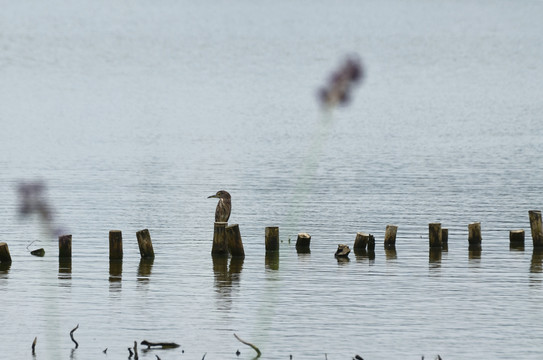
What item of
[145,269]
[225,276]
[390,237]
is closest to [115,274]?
[145,269]

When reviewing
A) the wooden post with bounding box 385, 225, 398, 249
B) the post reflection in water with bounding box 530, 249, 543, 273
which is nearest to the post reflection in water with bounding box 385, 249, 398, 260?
the wooden post with bounding box 385, 225, 398, 249

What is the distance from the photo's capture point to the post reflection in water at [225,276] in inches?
1101

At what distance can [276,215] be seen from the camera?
1833 inches

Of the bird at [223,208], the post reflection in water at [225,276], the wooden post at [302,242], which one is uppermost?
the bird at [223,208]

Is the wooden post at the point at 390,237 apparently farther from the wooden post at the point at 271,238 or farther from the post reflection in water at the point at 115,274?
the post reflection in water at the point at 115,274

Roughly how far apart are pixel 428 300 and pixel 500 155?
4649cm

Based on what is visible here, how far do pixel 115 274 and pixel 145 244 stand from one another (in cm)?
248

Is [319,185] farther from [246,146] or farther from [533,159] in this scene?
[246,146]

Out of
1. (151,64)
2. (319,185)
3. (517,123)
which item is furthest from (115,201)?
(151,64)

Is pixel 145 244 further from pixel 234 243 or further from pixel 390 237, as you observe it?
pixel 390 237

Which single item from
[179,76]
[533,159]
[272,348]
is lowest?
A: [272,348]

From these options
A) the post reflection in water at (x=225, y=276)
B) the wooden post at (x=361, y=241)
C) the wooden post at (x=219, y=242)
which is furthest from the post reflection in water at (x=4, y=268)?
the wooden post at (x=361, y=241)

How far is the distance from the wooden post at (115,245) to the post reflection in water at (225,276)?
100 inches

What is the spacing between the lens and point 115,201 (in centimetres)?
5091
